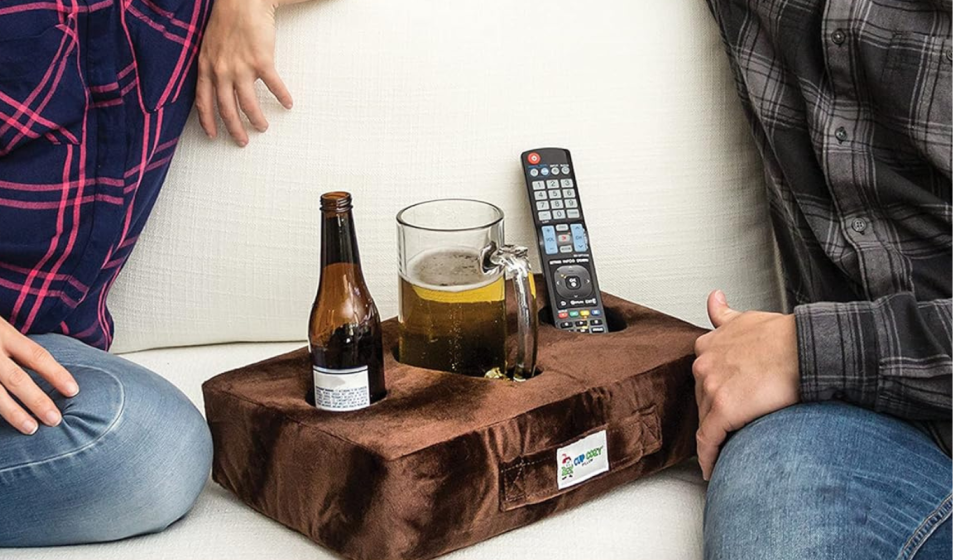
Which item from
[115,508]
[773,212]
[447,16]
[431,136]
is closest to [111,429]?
[115,508]

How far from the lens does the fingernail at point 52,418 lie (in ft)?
3.85

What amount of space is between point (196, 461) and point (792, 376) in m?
0.58

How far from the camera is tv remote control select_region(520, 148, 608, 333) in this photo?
4.50 ft

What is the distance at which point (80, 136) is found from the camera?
1.38m

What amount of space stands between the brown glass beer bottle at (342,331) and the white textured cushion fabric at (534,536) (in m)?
0.14

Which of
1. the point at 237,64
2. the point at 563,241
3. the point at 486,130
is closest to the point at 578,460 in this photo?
the point at 563,241

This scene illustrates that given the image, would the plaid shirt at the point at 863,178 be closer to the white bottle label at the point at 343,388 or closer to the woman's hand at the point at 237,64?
the white bottle label at the point at 343,388

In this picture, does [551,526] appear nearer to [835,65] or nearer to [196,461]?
[196,461]

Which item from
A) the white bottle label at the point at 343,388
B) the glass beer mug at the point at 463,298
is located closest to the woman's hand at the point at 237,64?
the glass beer mug at the point at 463,298

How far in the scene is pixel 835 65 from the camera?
1249 mm

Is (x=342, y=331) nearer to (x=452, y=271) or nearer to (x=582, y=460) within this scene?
(x=452, y=271)

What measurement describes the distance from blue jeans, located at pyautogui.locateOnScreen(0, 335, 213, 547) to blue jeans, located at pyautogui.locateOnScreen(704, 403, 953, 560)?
1.68 feet

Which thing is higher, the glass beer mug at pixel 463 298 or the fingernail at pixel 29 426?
the glass beer mug at pixel 463 298

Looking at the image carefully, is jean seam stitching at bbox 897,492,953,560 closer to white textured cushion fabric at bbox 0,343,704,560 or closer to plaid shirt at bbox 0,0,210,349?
white textured cushion fabric at bbox 0,343,704,560
